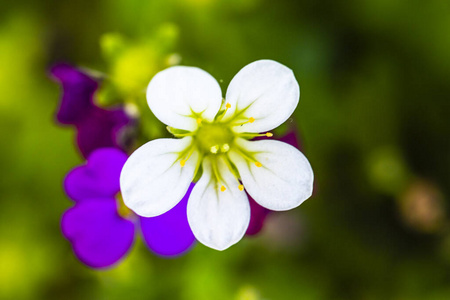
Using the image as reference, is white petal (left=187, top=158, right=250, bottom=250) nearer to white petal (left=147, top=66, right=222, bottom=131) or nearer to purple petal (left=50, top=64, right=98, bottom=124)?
white petal (left=147, top=66, right=222, bottom=131)

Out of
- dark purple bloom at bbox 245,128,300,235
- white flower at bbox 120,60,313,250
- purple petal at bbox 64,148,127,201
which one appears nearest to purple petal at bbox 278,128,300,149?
dark purple bloom at bbox 245,128,300,235

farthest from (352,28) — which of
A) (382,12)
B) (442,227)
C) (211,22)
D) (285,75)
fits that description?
(285,75)

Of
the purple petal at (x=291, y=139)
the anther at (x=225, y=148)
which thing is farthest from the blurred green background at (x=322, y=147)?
the anther at (x=225, y=148)

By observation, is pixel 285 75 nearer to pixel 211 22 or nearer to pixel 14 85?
pixel 211 22

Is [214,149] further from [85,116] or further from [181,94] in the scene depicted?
[85,116]

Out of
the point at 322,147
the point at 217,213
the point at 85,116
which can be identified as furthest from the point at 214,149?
the point at 322,147

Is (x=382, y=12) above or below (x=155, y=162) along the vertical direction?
below
